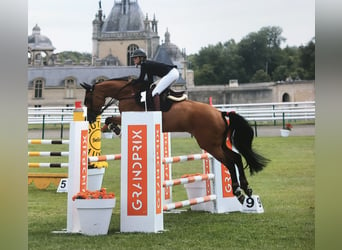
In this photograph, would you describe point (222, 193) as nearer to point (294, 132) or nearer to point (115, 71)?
point (294, 132)

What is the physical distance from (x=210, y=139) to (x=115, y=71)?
5.83m

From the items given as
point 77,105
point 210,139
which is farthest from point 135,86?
point 210,139

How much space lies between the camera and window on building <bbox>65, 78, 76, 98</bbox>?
37.9ft

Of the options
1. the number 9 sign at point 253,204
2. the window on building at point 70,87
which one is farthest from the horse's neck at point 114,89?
the window on building at point 70,87

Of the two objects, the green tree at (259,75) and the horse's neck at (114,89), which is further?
the green tree at (259,75)

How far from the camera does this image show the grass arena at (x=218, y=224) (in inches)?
116

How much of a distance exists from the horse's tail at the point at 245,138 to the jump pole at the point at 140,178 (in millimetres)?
666

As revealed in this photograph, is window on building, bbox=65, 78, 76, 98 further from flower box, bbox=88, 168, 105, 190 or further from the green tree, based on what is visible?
flower box, bbox=88, 168, 105, 190

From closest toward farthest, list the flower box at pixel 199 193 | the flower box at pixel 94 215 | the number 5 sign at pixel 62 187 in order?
the flower box at pixel 94 215, the flower box at pixel 199 193, the number 5 sign at pixel 62 187

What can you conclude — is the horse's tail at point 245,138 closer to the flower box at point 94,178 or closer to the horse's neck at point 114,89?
the horse's neck at point 114,89

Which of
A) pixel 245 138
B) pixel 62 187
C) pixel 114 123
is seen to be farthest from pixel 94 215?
pixel 62 187

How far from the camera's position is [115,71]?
9.34m

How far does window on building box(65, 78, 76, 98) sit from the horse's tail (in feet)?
26.7

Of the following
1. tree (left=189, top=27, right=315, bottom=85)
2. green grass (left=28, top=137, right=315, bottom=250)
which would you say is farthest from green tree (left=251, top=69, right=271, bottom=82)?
green grass (left=28, top=137, right=315, bottom=250)
